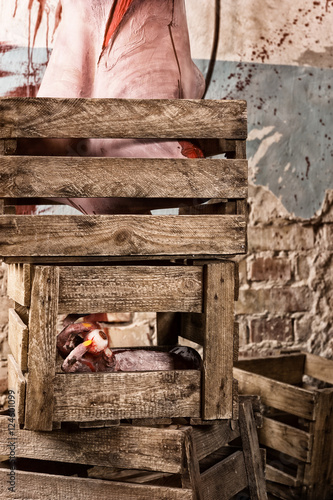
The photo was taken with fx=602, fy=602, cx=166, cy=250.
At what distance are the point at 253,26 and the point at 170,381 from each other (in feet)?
6.09

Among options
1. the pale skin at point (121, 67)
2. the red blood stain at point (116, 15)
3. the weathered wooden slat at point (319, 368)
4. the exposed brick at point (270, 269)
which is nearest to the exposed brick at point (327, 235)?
the exposed brick at point (270, 269)

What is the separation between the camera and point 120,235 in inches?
58.8

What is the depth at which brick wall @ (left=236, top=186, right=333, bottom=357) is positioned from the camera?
9.18 ft

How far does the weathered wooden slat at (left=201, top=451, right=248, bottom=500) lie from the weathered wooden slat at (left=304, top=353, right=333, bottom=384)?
100 cm

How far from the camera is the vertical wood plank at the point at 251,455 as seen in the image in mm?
1809

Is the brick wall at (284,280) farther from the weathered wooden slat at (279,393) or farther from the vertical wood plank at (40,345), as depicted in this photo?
the vertical wood plank at (40,345)

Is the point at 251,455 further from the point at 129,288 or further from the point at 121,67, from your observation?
the point at 121,67

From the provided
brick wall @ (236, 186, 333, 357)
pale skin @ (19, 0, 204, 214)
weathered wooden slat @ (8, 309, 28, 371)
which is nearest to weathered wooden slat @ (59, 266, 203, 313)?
weathered wooden slat @ (8, 309, 28, 371)

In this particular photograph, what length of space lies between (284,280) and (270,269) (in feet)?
0.33

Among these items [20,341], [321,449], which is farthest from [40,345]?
[321,449]

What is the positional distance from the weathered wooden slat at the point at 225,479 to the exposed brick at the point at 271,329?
106 centimetres

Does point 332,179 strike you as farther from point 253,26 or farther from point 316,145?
point 253,26

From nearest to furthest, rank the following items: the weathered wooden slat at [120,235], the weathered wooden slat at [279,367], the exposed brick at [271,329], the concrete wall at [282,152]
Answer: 1. the weathered wooden slat at [120,235]
2. the weathered wooden slat at [279,367]
3. the concrete wall at [282,152]
4. the exposed brick at [271,329]

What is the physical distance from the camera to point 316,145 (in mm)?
2883
